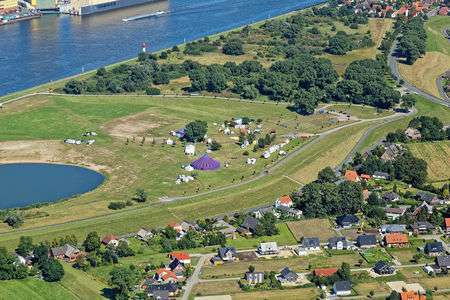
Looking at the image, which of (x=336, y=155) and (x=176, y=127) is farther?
(x=176, y=127)

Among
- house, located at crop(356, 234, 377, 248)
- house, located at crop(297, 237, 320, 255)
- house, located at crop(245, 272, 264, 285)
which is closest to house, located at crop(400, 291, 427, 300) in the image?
house, located at crop(356, 234, 377, 248)

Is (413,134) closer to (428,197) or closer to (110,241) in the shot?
(428,197)

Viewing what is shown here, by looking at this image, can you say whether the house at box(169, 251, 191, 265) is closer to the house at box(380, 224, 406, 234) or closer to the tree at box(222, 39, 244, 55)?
the house at box(380, 224, 406, 234)

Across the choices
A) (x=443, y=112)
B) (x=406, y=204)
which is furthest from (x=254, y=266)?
(x=443, y=112)

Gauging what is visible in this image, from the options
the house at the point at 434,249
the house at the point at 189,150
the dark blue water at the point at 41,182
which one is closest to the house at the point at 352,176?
the house at the point at 434,249

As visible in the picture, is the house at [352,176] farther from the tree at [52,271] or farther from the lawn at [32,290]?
the lawn at [32,290]

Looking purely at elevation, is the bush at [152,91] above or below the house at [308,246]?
below

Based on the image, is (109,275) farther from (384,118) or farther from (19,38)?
(19,38)
